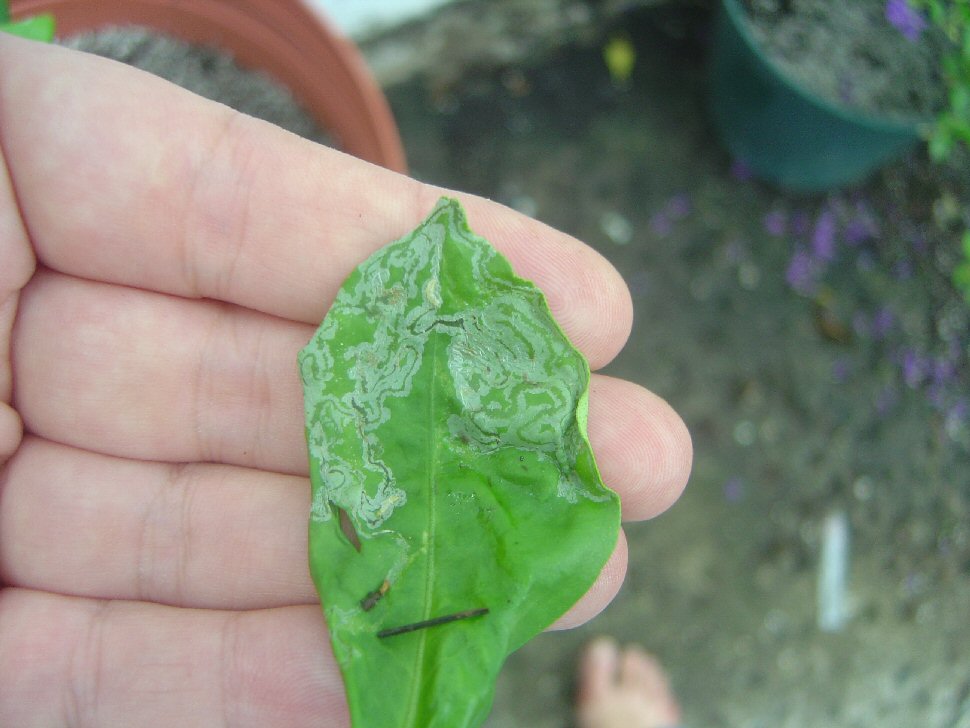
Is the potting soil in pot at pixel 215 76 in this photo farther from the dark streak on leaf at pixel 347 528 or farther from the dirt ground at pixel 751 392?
the dark streak on leaf at pixel 347 528

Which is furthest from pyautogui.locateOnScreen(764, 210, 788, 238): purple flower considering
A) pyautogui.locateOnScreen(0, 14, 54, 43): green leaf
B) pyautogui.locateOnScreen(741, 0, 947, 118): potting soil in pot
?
pyautogui.locateOnScreen(0, 14, 54, 43): green leaf

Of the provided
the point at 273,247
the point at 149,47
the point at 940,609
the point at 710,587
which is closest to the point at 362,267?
the point at 273,247

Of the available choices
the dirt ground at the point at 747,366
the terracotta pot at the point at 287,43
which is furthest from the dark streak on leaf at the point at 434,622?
the dirt ground at the point at 747,366

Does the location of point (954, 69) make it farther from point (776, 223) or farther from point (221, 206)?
point (221, 206)

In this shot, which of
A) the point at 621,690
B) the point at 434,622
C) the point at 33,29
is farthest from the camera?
the point at 621,690

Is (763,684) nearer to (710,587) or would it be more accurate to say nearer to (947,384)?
(710,587)

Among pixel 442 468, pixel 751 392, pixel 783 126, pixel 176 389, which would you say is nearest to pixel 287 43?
pixel 176 389

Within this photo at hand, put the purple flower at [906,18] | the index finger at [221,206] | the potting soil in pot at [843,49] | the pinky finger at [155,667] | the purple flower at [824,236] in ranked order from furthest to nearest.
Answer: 1. the purple flower at [824,236]
2. the potting soil in pot at [843,49]
3. the purple flower at [906,18]
4. the pinky finger at [155,667]
5. the index finger at [221,206]
